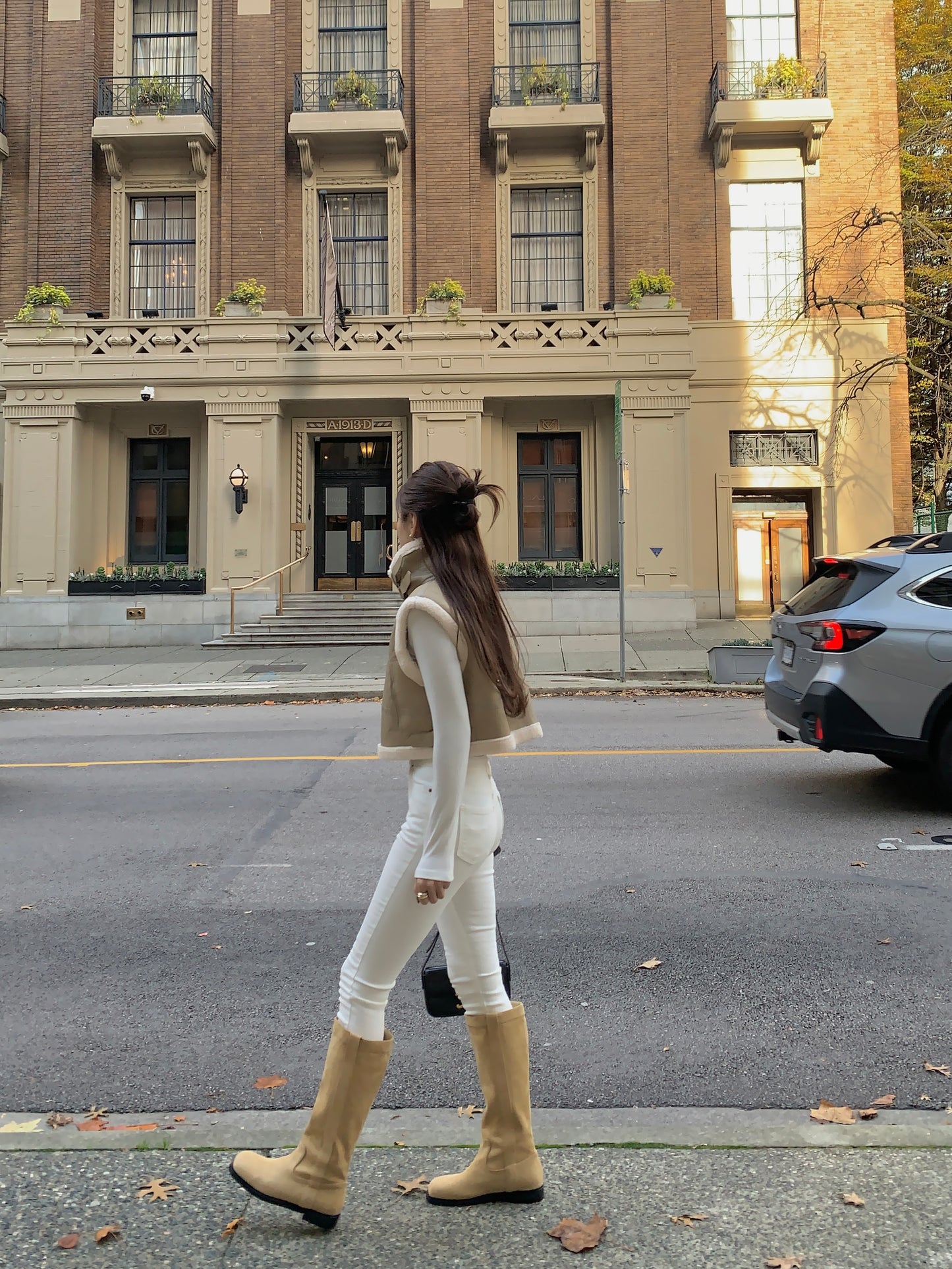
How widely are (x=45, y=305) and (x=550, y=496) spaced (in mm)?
12314

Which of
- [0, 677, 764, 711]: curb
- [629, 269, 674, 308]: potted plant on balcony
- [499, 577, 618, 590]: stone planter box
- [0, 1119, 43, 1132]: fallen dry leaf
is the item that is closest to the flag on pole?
[629, 269, 674, 308]: potted plant on balcony

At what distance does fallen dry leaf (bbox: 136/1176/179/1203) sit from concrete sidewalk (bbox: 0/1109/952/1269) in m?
0.02

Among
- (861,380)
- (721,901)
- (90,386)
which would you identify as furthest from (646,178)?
(721,901)

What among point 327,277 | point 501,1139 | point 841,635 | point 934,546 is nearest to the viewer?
point 501,1139

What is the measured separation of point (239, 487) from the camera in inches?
858

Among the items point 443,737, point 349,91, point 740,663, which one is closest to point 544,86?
point 349,91

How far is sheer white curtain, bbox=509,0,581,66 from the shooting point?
916 inches

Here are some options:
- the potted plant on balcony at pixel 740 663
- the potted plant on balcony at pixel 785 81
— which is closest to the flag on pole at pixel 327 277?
the potted plant on balcony at pixel 785 81

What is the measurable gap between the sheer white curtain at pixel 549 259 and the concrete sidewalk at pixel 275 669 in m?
8.40

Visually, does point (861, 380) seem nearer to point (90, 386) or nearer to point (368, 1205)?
point (90, 386)

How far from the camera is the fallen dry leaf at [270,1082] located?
3.41 meters

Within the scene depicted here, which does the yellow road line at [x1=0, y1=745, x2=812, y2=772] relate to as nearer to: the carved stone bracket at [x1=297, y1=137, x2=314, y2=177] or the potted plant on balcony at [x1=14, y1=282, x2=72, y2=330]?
the potted plant on balcony at [x1=14, y1=282, x2=72, y2=330]

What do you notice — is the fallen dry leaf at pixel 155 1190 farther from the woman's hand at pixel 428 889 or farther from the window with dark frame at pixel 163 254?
the window with dark frame at pixel 163 254

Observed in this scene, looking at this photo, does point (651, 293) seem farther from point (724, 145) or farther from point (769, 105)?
point (769, 105)
